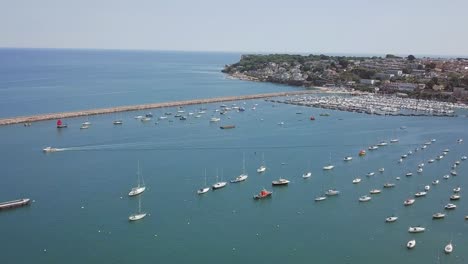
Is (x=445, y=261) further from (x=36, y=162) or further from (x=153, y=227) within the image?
(x=36, y=162)

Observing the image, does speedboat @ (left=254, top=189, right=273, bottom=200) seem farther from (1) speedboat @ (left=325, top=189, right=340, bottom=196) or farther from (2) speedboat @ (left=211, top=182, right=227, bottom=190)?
(1) speedboat @ (left=325, top=189, right=340, bottom=196)

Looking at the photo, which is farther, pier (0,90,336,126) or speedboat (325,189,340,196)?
pier (0,90,336,126)

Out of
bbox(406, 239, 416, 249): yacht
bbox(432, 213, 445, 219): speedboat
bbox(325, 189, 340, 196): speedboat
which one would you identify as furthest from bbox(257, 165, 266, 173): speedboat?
bbox(406, 239, 416, 249): yacht

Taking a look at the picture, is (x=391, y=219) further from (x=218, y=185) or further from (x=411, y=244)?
(x=218, y=185)

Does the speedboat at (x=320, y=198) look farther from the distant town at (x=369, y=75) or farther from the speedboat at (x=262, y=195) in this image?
the distant town at (x=369, y=75)

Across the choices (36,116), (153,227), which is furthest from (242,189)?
(36,116)

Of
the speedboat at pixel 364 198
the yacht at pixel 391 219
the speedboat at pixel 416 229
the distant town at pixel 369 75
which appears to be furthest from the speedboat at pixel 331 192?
the distant town at pixel 369 75

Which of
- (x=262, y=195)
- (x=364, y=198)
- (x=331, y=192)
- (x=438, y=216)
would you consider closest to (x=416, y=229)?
(x=438, y=216)
